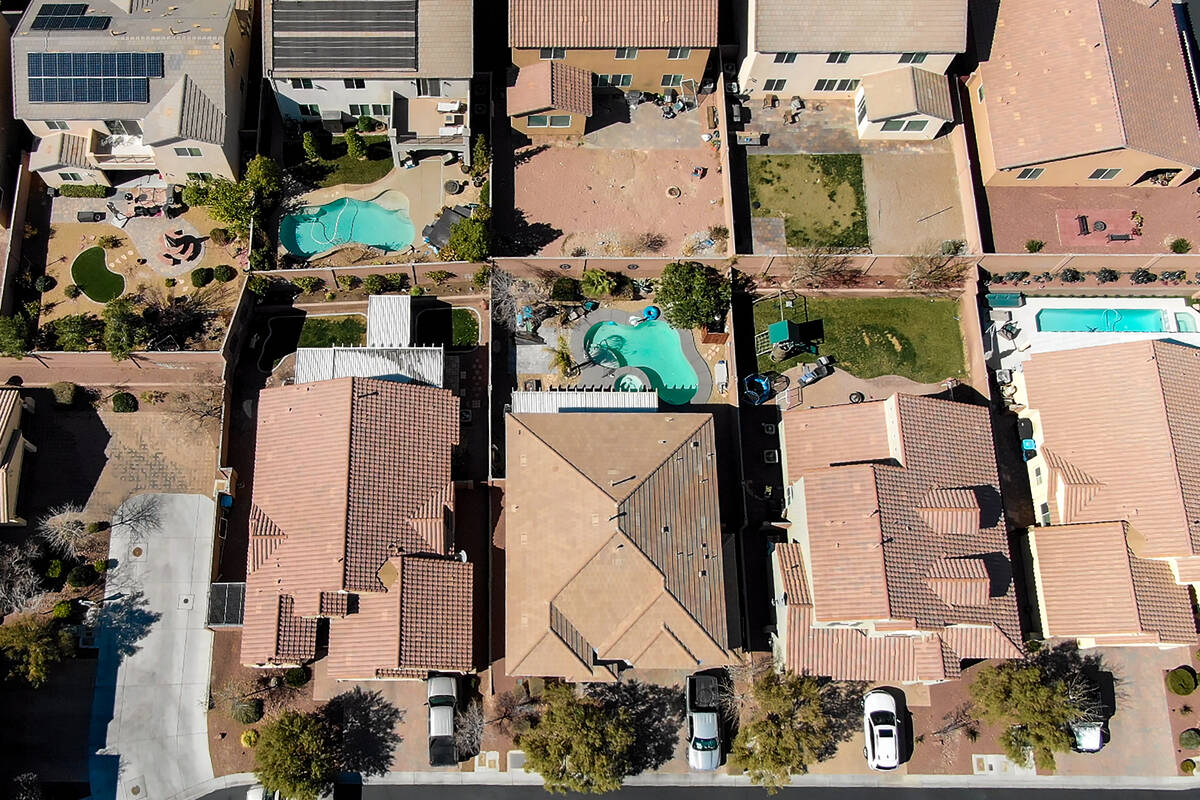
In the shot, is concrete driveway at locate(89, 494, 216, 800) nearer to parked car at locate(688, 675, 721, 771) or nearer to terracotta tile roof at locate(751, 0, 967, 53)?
parked car at locate(688, 675, 721, 771)

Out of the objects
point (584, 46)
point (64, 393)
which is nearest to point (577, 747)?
point (64, 393)

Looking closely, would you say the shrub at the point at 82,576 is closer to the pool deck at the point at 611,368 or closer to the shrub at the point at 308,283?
the shrub at the point at 308,283

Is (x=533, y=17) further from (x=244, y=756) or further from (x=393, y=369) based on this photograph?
(x=244, y=756)

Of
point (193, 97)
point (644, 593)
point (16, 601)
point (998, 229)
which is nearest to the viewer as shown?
point (644, 593)

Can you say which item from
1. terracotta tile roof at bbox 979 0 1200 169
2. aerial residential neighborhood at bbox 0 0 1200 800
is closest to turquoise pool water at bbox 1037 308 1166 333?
aerial residential neighborhood at bbox 0 0 1200 800

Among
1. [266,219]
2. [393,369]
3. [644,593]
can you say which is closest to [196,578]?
[393,369]

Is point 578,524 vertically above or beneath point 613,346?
beneath

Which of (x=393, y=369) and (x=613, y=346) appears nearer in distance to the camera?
(x=393, y=369)

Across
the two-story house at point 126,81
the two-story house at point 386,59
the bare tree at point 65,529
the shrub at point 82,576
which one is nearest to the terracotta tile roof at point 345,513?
the shrub at point 82,576
